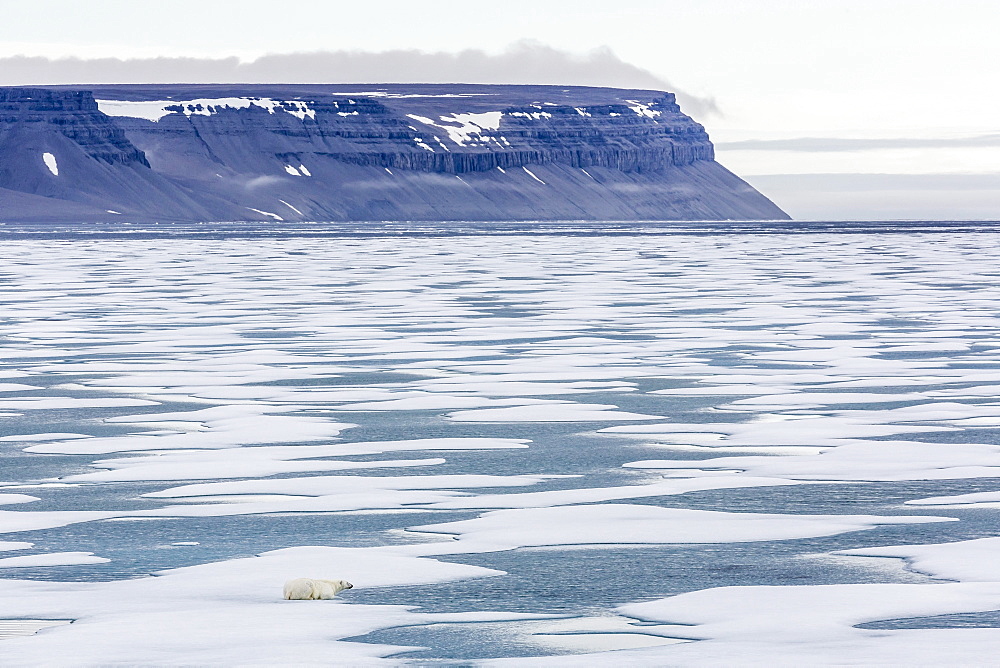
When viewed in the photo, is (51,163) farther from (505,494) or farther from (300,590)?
(300,590)

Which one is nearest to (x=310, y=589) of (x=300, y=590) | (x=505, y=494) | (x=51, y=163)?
(x=300, y=590)

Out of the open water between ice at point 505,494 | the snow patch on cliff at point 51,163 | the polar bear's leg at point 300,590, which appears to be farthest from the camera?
the snow patch on cliff at point 51,163

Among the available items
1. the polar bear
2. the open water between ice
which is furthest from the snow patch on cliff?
the polar bear

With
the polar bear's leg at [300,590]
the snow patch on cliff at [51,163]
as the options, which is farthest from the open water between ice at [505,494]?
the snow patch on cliff at [51,163]

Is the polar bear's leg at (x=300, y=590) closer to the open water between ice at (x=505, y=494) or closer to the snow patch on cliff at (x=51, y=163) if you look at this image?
the open water between ice at (x=505, y=494)

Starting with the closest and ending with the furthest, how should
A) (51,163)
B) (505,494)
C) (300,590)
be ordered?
(300,590), (505,494), (51,163)

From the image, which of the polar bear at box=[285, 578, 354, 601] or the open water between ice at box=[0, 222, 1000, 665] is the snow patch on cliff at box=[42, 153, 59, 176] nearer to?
the open water between ice at box=[0, 222, 1000, 665]

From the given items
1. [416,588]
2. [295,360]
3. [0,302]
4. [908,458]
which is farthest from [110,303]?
[416,588]
